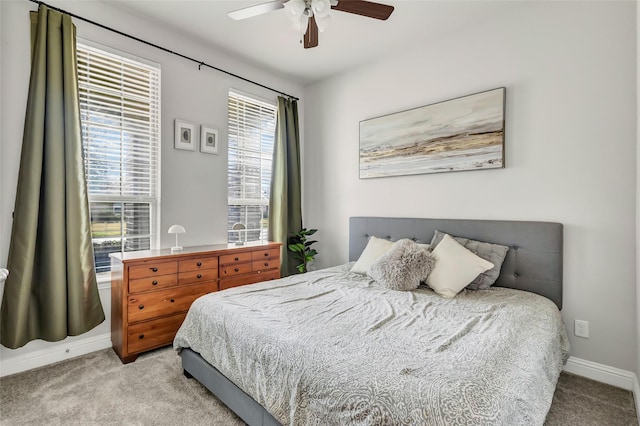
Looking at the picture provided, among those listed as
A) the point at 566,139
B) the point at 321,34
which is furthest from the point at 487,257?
the point at 321,34

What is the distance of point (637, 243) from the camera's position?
2.05m

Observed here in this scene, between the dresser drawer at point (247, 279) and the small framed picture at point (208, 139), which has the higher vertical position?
the small framed picture at point (208, 139)

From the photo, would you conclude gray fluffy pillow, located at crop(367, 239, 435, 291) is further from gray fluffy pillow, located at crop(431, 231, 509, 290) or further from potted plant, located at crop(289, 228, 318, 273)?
potted plant, located at crop(289, 228, 318, 273)

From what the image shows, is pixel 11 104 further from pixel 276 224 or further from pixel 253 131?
pixel 276 224

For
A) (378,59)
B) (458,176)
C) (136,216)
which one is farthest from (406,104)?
(136,216)

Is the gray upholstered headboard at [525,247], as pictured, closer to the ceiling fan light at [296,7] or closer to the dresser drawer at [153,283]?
the ceiling fan light at [296,7]

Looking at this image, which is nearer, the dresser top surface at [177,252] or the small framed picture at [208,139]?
the dresser top surface at [177,252]

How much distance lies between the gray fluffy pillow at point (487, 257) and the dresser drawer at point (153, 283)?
235cm

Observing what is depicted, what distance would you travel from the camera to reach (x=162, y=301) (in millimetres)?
2586

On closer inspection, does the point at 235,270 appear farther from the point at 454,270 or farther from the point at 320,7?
the point at 320,7

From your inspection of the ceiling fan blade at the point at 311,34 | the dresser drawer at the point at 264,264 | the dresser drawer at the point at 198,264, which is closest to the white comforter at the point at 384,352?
the dresser drawer at the point at 198,264

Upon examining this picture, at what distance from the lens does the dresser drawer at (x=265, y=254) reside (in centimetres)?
322

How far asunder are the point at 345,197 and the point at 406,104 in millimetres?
1232

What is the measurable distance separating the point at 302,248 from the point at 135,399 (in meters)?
2.25
